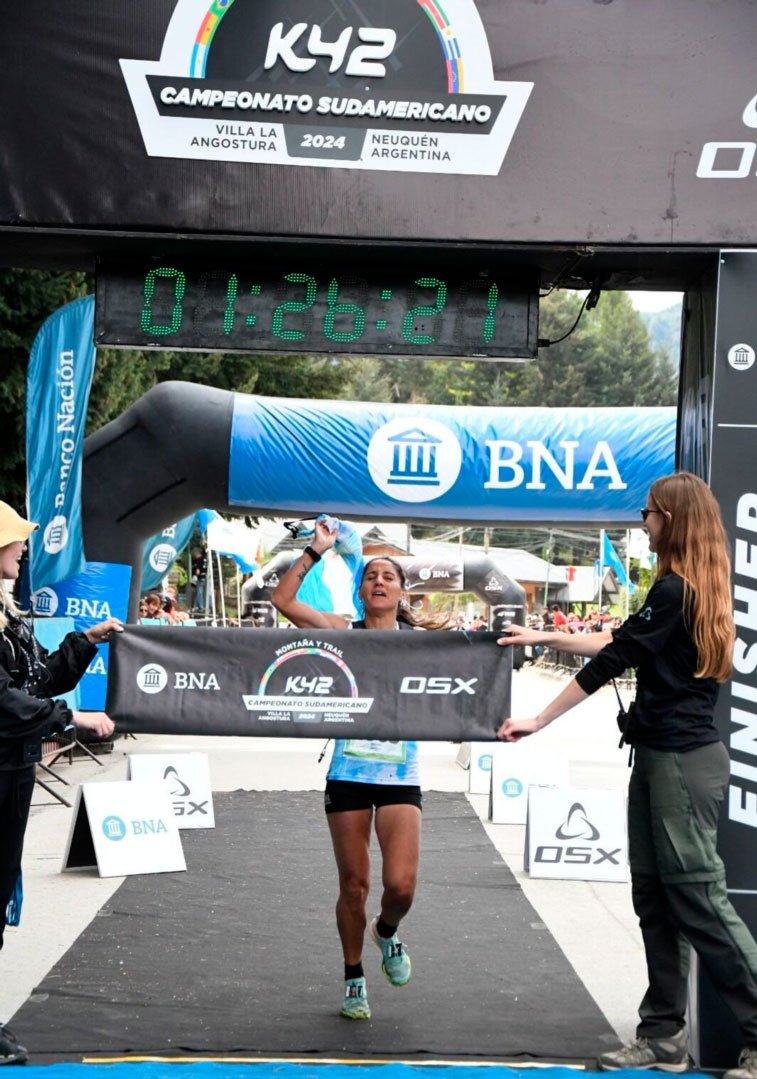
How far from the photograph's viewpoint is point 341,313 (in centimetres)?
585

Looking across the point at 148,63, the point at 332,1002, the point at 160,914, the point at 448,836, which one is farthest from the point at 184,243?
the point at 448,836

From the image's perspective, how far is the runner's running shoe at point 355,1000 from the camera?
19.5ft

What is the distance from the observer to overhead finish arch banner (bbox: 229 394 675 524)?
1452 cm

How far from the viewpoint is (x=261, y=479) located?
47.1 feet

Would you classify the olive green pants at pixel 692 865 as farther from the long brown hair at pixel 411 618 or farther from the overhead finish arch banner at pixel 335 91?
the overhead finish arch banner at pixel 335 91

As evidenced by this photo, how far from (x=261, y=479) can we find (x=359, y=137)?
8967 mm

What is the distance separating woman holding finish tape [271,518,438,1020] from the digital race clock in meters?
0.85

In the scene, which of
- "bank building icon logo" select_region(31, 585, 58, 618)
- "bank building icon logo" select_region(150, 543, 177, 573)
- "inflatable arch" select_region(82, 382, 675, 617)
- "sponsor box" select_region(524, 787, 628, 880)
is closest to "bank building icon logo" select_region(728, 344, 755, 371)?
"sponsor box" select_region(524, 787, 628, 880)

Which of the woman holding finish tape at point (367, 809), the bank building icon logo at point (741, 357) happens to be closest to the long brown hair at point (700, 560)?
the bank building icon logo at point (741, 357)

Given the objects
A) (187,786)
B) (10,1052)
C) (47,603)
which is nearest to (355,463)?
(47,603)

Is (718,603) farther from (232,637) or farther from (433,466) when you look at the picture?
(433,466)

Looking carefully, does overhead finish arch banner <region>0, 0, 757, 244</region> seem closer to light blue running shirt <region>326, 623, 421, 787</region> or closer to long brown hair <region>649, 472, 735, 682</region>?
long brown hair <region>649, 472, 735, 682</region>

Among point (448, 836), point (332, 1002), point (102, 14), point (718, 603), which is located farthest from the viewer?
point (448, 836)

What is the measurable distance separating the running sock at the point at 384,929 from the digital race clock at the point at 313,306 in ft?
8.25
